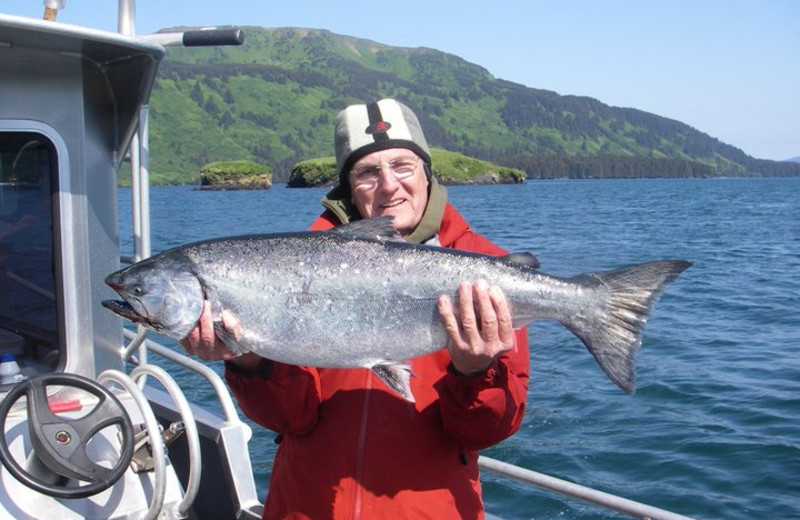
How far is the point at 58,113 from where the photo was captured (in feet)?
15.5

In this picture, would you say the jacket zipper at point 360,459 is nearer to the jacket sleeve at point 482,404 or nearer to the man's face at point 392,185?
the jacket sleeve at point 482,404

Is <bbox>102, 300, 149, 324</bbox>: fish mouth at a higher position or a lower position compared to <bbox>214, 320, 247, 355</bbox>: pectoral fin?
higher

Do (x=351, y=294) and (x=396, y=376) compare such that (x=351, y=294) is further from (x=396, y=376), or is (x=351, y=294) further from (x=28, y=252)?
(x=28, y=252)

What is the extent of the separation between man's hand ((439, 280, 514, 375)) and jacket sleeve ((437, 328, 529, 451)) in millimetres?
55

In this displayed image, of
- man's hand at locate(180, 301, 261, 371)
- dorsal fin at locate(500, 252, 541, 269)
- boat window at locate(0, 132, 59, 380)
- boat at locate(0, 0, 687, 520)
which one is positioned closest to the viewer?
man's hand at locate(180, 301, 261, 371)

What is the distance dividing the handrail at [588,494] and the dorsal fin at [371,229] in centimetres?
172

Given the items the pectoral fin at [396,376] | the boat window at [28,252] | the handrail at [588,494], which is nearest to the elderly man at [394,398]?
the pectoral fin at [396,376]

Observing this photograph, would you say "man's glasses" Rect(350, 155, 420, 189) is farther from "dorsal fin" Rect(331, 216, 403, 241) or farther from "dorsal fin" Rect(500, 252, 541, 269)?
"dorsal fin" Rect(500, 252, 541, 269)

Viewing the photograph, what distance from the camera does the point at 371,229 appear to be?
3.30 metres

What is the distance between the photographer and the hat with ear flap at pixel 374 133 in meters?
3.45

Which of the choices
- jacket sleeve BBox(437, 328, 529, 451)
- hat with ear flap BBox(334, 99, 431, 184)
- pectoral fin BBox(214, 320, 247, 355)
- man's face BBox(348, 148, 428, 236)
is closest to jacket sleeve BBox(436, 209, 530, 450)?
jacket sleeve BBox(437, 328, 529, 451)

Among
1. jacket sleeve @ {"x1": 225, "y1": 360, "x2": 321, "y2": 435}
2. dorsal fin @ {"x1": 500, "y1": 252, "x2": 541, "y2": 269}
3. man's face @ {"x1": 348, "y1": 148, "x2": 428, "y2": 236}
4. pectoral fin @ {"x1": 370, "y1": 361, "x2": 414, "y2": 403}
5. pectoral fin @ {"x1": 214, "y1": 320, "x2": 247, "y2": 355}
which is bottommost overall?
jacket sleeve @ {"x1": 225, "y1": 360, "x2": 321, "y2": 435}

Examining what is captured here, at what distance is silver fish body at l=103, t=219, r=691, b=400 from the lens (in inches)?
128

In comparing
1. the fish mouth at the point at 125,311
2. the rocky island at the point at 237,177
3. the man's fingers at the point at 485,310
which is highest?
the man's fingers at the point at 485,310
